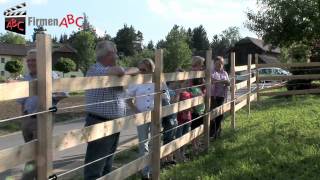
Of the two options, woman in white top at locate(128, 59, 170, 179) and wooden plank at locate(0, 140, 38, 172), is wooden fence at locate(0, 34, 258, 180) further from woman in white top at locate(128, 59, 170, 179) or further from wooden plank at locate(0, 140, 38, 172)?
woman in white top at locate(128, 59, 170, 179)

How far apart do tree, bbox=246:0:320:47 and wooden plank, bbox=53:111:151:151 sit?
1687 centimetres

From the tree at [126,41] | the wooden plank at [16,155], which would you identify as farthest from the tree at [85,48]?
the wooden plank at [16,155]

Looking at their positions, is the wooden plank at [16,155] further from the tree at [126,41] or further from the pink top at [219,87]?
the tree at [126,41]

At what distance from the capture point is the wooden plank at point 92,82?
4348mm

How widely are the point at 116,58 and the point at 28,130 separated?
118 centimetres

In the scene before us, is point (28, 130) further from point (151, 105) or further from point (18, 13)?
point (18, 13)

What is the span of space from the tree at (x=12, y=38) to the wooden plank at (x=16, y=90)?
5499 inches

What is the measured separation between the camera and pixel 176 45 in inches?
3209

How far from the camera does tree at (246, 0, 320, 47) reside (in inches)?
872

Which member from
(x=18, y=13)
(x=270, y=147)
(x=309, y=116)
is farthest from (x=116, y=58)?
(x=18, y=13)

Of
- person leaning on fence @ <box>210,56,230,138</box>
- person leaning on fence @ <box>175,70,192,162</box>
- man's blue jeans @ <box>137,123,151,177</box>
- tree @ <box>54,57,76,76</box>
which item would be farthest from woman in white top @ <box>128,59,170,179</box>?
tree @ <box>54,57,76,76</box>

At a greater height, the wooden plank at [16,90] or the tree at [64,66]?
the tree at [64,66]

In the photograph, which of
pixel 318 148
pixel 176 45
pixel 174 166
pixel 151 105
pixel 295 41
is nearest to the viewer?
pixel 151 105

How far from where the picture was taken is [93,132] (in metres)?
4.95
